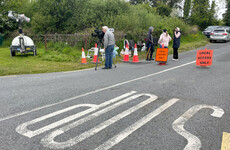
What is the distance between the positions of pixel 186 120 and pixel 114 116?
1.27 meters

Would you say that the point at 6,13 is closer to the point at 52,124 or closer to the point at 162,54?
the point at 162,54

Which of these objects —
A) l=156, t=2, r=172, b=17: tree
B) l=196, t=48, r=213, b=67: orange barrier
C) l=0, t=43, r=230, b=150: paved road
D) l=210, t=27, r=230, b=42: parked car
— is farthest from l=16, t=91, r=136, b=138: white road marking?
l=156, t=2, r=172, b=17: tree

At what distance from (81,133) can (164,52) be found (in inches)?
321

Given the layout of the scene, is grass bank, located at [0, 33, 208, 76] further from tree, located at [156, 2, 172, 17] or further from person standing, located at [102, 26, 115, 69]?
tree, located at [156, 2, 172, 17]

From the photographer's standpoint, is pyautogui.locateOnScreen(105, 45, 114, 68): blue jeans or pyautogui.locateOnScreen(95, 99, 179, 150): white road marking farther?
pyautogui.locateOnScreen(105, 45, 114, 68): blue jeans

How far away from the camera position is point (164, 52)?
10.3 metres

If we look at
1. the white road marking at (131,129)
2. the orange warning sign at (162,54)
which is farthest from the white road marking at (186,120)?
the orange warning sign at (162,54)

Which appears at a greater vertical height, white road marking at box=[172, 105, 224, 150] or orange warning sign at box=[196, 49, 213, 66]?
orange warning sign at box=[196, 49, 213, 66]

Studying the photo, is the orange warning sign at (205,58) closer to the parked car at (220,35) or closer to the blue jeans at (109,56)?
the blue jeans at (109,56)

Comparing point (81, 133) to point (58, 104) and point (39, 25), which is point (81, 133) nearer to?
point (58, 104)

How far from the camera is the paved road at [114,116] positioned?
9.02 feet

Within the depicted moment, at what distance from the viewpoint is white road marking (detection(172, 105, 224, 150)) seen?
2.69 m

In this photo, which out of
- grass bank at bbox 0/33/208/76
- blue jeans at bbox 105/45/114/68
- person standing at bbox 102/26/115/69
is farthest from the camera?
blue jeans at bbox 105/45/114/68

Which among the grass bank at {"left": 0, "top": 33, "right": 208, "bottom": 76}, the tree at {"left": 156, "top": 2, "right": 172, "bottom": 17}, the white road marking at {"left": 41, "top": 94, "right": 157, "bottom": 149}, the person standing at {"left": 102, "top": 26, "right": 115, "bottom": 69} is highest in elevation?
the tree at {"left": 156, "top": 2, "right": 172, "bottom": 17}
